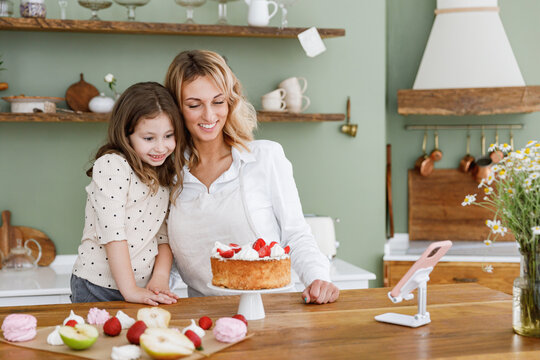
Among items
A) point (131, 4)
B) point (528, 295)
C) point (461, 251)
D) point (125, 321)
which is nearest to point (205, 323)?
point (125, 321)

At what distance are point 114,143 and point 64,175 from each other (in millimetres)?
1298

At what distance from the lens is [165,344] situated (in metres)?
1.17

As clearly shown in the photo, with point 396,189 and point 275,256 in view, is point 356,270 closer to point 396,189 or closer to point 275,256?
point 396,189

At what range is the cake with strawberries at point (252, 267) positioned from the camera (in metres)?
1.42

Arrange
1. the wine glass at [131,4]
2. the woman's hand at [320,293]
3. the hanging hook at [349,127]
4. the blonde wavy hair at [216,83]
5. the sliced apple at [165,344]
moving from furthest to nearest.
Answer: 1. the hanging hook at [349,127]
2. the wine glass at [131,4]
3. the blonde wavy hair at [216,83]
4. the woman's hand at [320,293]
5. the sliced apple at [165,344]

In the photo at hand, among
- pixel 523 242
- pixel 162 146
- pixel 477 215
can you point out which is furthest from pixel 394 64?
pixel 523 242

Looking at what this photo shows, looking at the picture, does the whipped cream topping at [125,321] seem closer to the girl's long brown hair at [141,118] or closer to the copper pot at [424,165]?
the girl's long brown hair at [141,118]

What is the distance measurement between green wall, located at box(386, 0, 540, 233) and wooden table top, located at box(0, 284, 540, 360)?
78.0 inches

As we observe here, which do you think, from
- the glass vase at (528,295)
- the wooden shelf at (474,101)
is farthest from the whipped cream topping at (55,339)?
the wooden shelf at (474,101)

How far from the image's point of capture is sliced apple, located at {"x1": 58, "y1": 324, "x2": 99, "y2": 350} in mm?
1232

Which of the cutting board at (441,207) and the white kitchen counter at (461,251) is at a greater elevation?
the cutting board at (441,207)

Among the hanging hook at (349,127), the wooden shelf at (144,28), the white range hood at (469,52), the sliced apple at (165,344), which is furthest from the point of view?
the white range hood at (469,52)

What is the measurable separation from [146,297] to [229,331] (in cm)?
48

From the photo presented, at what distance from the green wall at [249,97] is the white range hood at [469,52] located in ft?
1.15
